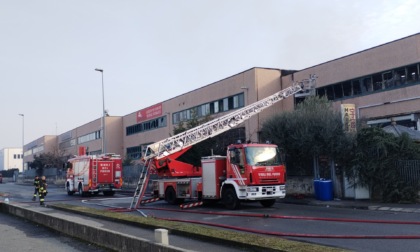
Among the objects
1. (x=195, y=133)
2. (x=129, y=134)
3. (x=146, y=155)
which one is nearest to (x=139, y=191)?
(x=146, y=155)

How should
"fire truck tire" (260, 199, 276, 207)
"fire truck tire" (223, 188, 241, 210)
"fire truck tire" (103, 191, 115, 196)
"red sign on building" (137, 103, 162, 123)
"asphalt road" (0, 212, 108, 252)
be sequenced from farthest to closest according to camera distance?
"red sign on building" (137, 103, 162, 123) < "fire truck tire" (103, 191, 115, 196) < "fire truck tire" (260, 199, 276, 207) < "fire truck tire" (223, 188, 241, 210) < "asphalt road" (0, 212, 108, 252)

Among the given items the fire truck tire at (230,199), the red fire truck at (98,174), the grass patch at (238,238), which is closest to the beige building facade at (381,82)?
the fire truck tire at (230,199)

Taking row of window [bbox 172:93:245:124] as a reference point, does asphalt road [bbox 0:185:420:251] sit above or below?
below

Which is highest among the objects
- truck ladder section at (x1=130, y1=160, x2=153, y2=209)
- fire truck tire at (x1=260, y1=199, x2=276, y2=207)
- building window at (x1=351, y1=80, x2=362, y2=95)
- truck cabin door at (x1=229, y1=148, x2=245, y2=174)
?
building window at (x1=351, y1=80, x2=362, y2=95)

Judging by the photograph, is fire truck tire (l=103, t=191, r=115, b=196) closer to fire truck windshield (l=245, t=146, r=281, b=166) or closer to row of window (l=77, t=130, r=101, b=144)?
fire truck windshield (l=245, t=146, r=281, b=166)

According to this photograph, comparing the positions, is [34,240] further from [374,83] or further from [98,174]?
[374,83]

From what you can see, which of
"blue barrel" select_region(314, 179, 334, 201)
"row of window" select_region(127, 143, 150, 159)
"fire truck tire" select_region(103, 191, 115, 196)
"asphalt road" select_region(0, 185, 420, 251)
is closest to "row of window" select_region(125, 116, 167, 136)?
"row of window" select_region(127, 143, 150, 159)

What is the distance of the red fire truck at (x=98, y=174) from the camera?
100 ft

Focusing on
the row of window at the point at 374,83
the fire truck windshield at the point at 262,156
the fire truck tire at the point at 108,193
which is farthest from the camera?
the fire truck tire at the point at 108,193

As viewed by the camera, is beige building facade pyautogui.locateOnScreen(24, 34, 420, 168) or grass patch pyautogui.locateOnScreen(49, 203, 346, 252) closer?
grass patch pyautogui.locateOnScreen(49, 203, 346, 252)

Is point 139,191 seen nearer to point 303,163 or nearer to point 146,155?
point 146,155

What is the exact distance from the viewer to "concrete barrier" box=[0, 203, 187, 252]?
26.1 feet

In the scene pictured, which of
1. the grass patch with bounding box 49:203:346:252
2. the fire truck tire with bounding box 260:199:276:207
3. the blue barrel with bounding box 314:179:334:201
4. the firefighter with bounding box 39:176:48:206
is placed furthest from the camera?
the firefighter with bounding box 39:176:48:206

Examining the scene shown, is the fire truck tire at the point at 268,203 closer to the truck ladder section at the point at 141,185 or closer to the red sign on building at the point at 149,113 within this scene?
the truck ladder section at the point at 141,185
